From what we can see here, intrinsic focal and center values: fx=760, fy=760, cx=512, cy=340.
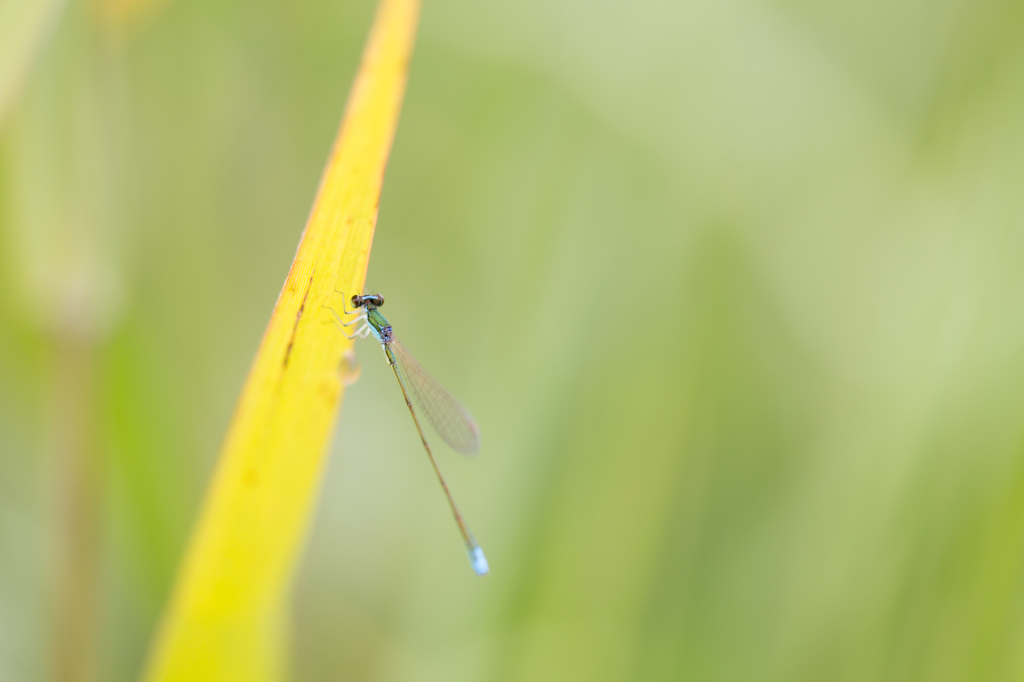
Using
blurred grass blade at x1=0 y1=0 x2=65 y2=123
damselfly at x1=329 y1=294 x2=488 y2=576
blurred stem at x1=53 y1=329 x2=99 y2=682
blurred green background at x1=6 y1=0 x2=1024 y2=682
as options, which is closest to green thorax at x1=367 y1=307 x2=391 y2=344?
damselfly at x1=329 y1=294 x2=488 y2=576

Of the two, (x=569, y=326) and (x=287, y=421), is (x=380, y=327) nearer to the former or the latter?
(x=569, y=326)

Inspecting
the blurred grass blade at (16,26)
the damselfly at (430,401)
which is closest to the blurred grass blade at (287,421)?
the blurred grass blade at (16,26)

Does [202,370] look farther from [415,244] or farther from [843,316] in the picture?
[843,316]

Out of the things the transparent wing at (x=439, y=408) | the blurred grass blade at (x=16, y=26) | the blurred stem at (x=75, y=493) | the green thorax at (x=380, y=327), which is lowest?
the blurred stem at (x=75, y=493)

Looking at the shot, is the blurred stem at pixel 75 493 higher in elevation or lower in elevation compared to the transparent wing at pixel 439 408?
lower

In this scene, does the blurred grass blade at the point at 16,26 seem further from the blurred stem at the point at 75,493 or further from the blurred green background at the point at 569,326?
the blurred stem at the point at 75,493

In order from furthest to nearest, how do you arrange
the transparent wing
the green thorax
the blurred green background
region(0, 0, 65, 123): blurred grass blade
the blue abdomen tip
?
the green thorax < the transparent wing < the blue abdomen tip < the blurred green background < region(0, 0, 65, 123): blurred grass blade

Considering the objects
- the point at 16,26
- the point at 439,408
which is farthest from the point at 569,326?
the point at 16,26

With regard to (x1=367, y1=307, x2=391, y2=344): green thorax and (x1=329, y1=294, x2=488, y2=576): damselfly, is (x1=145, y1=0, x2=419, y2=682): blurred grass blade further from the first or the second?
(x1=367, y1=307, x2=391, y2=344): green thorax
